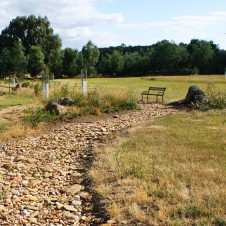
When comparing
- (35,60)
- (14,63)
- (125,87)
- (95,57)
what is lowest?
(125,87)

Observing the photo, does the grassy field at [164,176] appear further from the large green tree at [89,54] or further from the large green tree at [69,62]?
the large green tree at [89,54]

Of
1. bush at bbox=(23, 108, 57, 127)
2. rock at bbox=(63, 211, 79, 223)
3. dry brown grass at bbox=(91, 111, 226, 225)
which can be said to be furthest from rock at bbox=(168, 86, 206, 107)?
rock at bbox=(63, 211, 79, 223)

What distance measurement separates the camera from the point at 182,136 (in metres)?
9.59

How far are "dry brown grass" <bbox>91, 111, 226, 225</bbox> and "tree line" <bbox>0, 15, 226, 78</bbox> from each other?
1785 inches

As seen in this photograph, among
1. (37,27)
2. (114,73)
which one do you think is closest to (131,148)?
(37,27)

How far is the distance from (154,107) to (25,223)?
1188cm

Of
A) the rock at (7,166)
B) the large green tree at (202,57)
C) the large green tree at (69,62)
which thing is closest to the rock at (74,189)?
the rock at (7,166)

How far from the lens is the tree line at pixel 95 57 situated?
59.8m

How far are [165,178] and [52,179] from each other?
6.87 ft

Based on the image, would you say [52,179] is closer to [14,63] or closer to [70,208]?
[70,208]

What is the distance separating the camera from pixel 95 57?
229 ft

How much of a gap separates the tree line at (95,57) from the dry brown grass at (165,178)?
149 ft

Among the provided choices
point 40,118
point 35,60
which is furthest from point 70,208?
point 35,60

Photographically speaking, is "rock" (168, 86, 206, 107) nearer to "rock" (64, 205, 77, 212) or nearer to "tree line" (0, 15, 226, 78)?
"rock" (64, 205, 77, 212)
